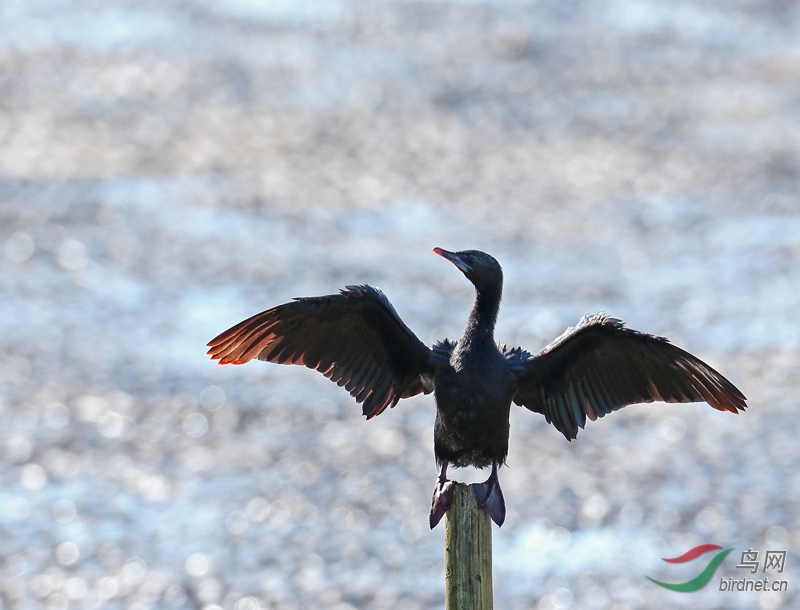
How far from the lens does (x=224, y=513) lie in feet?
34.0

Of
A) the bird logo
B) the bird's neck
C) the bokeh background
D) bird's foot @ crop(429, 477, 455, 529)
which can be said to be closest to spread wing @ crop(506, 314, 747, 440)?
the bird's neck

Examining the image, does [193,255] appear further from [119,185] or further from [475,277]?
[475,277]

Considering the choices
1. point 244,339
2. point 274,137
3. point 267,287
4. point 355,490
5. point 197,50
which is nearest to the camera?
point 244,339

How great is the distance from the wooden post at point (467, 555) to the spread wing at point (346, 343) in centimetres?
78

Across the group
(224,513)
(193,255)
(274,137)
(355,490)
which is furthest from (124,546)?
(274,137)

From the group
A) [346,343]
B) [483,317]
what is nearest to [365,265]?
[346,343]

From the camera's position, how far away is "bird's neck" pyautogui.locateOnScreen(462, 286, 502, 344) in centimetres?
502

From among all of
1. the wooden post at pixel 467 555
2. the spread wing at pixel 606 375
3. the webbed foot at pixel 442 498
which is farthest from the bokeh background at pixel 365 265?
the wooden post at pixel 467 555

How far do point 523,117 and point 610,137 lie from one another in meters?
1.69

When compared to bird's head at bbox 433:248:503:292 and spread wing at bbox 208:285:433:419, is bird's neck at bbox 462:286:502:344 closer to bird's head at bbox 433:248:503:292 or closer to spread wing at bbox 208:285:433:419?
bird's head at bbox 433:248:503:292

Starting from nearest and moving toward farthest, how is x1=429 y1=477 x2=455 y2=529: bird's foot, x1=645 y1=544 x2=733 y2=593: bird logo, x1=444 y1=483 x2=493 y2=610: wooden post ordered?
1. x1=444 y1=483 x2=493 y2=610: wooden post
2. x1=429 y1=477 x2=455 y2=529: bird's foot
3. x1=645 y1=544 x2=733 y2=593: bird logo

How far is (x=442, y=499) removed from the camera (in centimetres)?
482

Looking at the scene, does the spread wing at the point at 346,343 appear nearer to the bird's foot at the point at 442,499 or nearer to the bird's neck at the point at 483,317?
the bird's neck at the point at 483,317

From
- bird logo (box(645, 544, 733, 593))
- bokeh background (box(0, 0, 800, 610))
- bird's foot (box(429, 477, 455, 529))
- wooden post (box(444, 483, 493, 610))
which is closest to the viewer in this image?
wooden post (box(444, 483, 493, 610))
